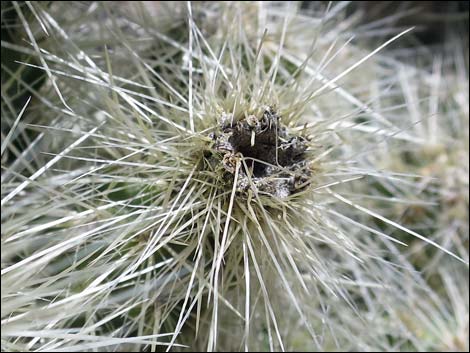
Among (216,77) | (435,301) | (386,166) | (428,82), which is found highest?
(216,77)

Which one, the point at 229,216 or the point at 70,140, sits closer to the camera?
the point at 229,216

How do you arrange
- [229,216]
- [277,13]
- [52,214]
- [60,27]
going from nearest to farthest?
[229,216], [52,214], [60,27], [277,13]

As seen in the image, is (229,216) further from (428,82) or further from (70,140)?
(428,82)

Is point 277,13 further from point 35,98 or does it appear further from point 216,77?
point 35,98

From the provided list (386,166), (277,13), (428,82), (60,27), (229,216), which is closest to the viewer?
(229,216)

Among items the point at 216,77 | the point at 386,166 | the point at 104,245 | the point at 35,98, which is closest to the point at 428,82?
the point at 386,166

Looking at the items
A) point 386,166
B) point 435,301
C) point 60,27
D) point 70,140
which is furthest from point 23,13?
point 435,301

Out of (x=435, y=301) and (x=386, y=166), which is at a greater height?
(x=386, y=166)
